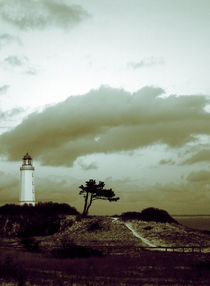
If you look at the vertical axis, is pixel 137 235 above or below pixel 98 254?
above

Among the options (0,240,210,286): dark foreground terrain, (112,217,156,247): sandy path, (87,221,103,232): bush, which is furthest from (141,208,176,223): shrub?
(0,240,210,286): dark foreground terrain

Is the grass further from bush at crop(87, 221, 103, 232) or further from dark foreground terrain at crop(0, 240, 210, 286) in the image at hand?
bush at crop(87, 221, 103, 232)

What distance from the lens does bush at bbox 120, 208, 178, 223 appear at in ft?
192

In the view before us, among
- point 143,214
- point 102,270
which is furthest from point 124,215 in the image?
point 102,270

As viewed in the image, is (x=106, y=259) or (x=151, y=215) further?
(x=151, y=215)

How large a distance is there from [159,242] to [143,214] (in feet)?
53.1

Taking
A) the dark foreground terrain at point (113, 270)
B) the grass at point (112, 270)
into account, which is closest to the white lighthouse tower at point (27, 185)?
the dark foreground terrain at point (113, 270)

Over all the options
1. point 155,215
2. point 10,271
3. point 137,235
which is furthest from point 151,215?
point 10,271

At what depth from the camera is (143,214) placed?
61.4 metres

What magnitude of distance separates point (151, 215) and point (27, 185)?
20.0 metres

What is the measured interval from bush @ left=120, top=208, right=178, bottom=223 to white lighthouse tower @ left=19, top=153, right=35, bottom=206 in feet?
48.2

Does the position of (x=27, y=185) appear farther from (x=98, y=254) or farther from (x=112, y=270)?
(x=112, y=270)

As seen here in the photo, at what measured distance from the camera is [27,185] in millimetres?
Answer: 62062

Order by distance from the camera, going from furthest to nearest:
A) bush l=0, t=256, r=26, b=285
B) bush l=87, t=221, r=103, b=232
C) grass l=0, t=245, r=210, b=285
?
bush l=87, t=221, r=103, b=232 → bush l=0, t=256, r=26, b=285 → grass l=0, t=245, r=210, b=285
